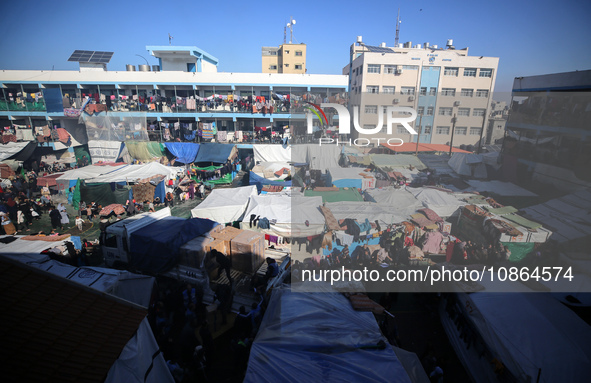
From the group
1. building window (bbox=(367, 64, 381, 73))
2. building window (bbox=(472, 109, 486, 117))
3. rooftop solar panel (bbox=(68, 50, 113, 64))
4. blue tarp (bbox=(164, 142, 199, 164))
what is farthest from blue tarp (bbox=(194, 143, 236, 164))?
building window (bbox=(472, 109, 486, 117))

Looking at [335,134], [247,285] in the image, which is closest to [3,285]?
[247,285]

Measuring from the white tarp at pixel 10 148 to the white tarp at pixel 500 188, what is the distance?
30.4 metres

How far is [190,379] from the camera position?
4828mm

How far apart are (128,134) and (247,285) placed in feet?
65.8

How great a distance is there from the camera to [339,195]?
11.3m

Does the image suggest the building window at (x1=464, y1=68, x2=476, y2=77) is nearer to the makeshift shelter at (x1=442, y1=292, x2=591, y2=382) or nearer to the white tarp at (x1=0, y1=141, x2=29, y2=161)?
the makeshift shelter at (x1=442, y1=292, x2=591, y2=382)

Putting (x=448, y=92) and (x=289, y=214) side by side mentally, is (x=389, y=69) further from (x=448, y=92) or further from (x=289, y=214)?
(x=289, y=214)

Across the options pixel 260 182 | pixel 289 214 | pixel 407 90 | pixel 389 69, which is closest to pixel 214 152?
pixel 260 182

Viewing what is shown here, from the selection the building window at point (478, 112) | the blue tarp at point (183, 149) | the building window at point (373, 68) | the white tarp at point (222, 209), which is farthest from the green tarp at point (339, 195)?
the building window at point (373, 68)

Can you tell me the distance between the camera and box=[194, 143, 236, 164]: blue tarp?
1938 centimetres

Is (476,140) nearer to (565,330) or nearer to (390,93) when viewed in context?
(390,93)

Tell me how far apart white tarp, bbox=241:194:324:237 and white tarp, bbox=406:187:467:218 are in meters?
4.15

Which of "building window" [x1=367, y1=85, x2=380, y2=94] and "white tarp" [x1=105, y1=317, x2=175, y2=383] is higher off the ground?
"building window" [x1=367, y1=85, x2=380, y2=94]

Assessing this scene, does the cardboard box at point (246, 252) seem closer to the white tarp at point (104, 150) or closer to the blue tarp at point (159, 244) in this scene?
the blue tarp at point (159, 244)
